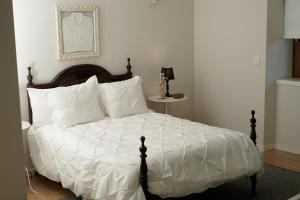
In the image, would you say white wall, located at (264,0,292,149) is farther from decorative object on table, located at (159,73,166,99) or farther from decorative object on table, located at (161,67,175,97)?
decorative object on table, located at (159,73,166,99)

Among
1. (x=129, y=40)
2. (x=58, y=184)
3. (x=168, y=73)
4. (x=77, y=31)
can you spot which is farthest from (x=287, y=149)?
(x=77, y=31)

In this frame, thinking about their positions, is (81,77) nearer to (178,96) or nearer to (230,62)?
(178,96)

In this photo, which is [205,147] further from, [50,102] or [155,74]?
[155,74]

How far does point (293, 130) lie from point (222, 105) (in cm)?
102

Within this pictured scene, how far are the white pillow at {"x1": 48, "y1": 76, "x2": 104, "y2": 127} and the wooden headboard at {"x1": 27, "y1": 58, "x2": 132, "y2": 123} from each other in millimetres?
218

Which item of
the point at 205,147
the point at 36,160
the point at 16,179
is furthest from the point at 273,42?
the point at 16,179

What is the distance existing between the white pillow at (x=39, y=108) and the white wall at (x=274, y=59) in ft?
8.71

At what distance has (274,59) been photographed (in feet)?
16.9

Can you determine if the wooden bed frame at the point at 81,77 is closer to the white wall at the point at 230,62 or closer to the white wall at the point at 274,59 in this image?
the white wall at the point at 230,62

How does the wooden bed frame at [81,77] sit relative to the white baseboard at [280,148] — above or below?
above

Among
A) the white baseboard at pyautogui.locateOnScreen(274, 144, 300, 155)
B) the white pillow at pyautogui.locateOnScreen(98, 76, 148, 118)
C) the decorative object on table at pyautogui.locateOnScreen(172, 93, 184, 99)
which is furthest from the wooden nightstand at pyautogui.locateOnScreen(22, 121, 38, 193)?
the white baseboard at pyautogui.locateOnScreen(274, 144, 300, 155)

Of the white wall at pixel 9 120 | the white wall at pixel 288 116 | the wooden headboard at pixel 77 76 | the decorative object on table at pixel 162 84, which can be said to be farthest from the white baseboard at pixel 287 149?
the white wall at pixel 9 120

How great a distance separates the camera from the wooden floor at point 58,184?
4.05 m

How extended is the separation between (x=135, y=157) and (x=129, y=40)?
236 centimetres
